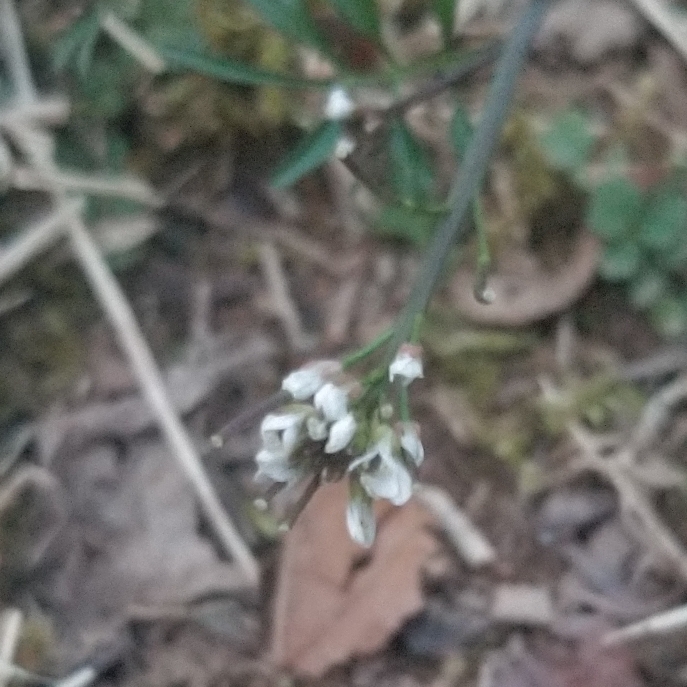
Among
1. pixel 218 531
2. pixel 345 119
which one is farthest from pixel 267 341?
pixel 345 119

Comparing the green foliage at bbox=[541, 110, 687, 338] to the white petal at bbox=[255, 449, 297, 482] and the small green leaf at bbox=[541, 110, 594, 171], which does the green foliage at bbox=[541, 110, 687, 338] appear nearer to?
the small green leaf at bbox=[541, 110, 594, 171]

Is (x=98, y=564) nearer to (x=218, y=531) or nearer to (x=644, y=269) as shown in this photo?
(x=218, y=531)

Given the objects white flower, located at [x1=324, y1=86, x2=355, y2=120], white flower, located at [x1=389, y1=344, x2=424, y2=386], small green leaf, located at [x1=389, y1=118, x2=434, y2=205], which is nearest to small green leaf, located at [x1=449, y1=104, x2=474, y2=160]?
small green leaf, located at [x1=389, y1=118, x2=434, y2=205]

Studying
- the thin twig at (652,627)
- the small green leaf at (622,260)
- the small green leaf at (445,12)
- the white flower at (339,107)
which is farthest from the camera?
the small green leaf at (622,260)

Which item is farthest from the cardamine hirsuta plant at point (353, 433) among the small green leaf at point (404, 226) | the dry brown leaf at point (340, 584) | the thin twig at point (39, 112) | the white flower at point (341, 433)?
the thin twig at point (39, 112)

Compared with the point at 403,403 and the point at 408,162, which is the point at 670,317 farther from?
the point at 403,403

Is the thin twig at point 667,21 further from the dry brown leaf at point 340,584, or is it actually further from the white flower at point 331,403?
the white flower at point 331,403

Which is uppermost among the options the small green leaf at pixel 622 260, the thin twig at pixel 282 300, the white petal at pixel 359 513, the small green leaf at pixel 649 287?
the white petal at pixel 359 513
